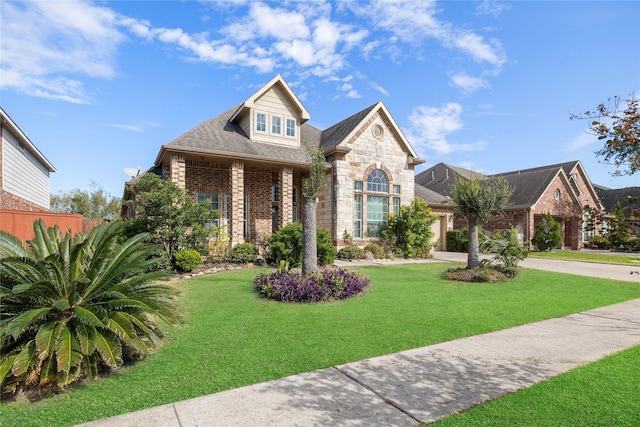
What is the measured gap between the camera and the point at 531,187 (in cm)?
2505

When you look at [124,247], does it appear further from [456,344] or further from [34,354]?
[456,344]

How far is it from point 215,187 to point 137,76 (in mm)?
6715

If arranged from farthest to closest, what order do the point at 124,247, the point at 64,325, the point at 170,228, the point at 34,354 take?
the point at 170,228 < the point at 124,247 < the point at 64,325 < the point at 34,354

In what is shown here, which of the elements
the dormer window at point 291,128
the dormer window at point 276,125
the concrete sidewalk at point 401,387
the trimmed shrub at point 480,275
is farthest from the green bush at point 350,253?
the concrete sidewalk at point 401,387

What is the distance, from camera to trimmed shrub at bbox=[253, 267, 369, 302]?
7.53m

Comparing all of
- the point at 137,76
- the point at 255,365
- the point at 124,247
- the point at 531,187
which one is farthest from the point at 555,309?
the point at 531,187

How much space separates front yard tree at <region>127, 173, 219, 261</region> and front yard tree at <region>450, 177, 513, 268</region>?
9070 mm

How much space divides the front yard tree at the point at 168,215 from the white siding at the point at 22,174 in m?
6.56

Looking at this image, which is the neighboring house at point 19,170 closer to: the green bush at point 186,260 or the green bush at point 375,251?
the green bush at point 186,260

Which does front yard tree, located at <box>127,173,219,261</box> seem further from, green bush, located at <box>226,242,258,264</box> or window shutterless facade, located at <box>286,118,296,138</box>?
window shutterless facade, located at <box>286,118,296,138</box>

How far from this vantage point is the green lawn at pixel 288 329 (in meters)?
3.33

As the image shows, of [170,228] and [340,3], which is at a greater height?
[340,3]

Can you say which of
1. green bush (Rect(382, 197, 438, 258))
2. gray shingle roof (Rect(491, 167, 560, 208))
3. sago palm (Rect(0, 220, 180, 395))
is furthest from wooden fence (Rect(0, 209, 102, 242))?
gray shingle roof (Rect(491, 167, 560, 208))

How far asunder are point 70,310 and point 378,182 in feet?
49.6
